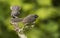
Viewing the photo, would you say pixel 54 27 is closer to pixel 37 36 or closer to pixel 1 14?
pixel 37 36

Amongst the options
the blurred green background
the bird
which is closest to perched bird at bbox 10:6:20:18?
the bird

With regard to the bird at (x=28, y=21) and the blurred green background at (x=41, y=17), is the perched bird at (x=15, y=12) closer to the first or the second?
the bird at (x=28, y=21)

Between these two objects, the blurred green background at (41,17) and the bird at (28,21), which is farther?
the blurred green background at (41,17)

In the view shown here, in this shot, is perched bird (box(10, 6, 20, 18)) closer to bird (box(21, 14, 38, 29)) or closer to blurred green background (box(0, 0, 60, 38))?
bird (box(21, 14, 38, 29))

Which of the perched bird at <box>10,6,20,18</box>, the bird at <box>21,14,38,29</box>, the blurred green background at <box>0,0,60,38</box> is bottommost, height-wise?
the bird at <box>21,14,38,29</box>

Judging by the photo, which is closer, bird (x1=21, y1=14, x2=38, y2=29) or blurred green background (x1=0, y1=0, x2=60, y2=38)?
bird (x1=21, y1=14, x2=38, y2=29)

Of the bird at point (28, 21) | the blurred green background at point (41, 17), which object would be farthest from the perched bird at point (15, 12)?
the blurred green background at point (41, 17)

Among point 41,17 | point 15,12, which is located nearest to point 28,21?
point 15,12

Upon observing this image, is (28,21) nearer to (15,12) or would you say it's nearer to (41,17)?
(15,12)
